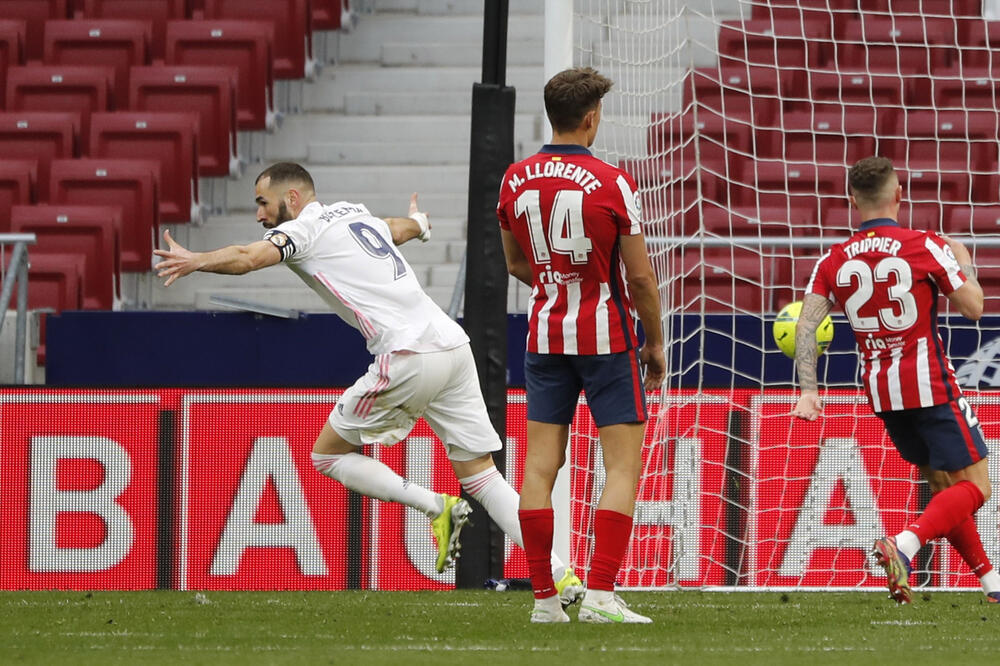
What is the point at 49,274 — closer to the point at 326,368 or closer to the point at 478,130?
the point at 326,368

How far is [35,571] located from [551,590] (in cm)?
328

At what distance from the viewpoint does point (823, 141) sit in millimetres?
10672

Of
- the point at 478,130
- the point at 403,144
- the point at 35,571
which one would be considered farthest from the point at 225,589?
the point at 403,144

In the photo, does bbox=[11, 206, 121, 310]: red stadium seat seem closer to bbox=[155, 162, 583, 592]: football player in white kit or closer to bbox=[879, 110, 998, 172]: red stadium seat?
bbox=[155, 162, 583, 592]: football player in white kit

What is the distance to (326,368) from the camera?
26.3 feet

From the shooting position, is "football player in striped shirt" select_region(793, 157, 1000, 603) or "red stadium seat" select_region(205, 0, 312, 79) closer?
"football player in striped shirt" select_region(793, 157, 1000, 603)

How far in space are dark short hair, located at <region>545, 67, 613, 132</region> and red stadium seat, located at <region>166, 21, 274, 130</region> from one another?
744cm

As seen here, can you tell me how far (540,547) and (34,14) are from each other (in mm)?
9493

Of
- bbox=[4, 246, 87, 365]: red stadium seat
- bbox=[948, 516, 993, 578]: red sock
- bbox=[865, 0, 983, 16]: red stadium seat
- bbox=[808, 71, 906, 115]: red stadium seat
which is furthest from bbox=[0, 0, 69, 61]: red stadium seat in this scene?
bbox=[948, 516, 993, 578]: red sock

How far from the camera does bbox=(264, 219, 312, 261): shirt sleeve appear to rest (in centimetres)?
532

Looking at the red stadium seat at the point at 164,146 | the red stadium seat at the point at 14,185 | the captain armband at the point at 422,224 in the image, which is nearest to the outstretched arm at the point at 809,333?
the captain armband at the point at 422,224

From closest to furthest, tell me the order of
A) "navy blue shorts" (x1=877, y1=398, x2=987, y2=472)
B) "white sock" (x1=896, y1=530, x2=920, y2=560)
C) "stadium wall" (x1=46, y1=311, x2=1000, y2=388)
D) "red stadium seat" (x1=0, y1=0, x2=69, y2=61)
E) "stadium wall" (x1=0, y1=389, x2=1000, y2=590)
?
1. "white sock" (x1=896, y1=530, x2=920, y2=560)
2. "navy blue shorts" (x1=877, y1=398, x2=987, y2=472)
3. "stadium wall" (x1=0, y1=389, x2=1000, y2=590)
4. "stadium wall" (x1=46, y1=311, x2=1000, y2=388)
5. "red stadium seat" (x1=0, y1=0, x2=69, y2=61)

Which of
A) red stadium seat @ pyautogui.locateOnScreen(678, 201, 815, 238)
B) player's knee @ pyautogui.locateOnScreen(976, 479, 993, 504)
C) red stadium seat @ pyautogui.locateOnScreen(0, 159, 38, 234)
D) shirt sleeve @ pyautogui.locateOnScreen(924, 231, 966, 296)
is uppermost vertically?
red stadium seat @ pyautogui.locateOnScreen(0, 159, 38, 234)

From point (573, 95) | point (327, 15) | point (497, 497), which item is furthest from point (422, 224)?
point (327, 15)
